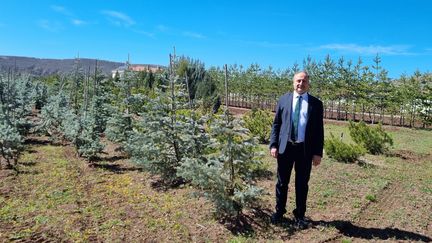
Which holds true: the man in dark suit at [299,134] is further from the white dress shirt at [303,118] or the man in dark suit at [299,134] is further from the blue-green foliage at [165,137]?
the blue-green foliage at [165,137]

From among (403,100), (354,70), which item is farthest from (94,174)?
(354,70)

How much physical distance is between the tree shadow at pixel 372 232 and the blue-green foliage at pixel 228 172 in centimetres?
122

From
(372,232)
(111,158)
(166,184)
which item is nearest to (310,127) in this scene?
(372,232)

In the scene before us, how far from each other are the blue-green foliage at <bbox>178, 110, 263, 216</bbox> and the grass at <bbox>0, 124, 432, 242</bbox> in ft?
1.33

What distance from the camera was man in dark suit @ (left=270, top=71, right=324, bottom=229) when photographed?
4.88m

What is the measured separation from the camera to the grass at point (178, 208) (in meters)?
5.06

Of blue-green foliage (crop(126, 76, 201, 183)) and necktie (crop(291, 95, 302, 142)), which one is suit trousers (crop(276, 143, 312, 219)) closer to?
necktie (crop(291, 95, 302, 142))

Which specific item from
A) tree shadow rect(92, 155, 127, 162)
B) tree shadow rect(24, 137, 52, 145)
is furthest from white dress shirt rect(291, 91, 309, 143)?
tree shadow rect(24, 137, 52, 145)

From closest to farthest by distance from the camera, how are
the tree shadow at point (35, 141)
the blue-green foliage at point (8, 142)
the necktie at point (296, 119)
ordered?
the necktie at point (296, 119), the blue-green foliage at point (8, 142), the tree shadow at point (35, 141)

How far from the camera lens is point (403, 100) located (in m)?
25.9

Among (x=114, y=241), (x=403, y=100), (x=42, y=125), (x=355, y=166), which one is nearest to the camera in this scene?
(x=114, y=241)

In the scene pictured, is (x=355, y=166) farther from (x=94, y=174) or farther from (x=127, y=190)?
(x=94, y=174)

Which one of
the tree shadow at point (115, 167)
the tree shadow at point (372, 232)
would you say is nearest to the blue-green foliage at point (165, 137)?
the tree shadow at point (115, 167)

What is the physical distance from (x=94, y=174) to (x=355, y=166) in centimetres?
678
